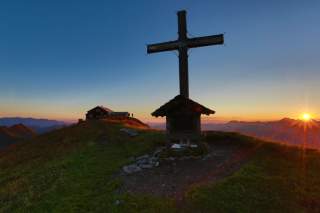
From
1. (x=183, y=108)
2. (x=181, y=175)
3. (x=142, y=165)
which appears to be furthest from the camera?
(x=183, y=108)

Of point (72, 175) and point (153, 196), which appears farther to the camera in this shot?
point (72, 175)

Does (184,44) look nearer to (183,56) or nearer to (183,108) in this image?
(183,56)

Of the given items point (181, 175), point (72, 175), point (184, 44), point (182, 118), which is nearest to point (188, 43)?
point (184, 44)

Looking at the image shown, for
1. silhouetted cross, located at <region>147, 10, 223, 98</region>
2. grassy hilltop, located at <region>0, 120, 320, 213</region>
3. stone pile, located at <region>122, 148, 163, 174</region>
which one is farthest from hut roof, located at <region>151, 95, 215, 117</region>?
grassy hilltop, located at <region>0, 120, 320, 213</region>

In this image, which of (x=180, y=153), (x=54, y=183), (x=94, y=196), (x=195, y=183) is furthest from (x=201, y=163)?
(x=54, y=183)

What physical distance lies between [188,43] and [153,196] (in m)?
11.1

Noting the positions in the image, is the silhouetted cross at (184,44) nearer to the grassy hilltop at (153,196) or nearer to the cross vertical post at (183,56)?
the cross vertical post at (183,56)

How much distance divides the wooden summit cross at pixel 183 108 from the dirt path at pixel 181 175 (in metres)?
2.06

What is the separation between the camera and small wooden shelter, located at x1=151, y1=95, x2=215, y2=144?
51.9ft

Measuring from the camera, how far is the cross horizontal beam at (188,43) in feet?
50.2

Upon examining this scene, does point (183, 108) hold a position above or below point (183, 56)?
below

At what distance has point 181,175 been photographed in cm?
1269

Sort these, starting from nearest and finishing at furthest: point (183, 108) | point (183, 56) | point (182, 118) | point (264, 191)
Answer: point (264, 191) → point (183, 108) → point (183, 56) → point (182, 118)

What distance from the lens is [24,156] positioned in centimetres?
2534
